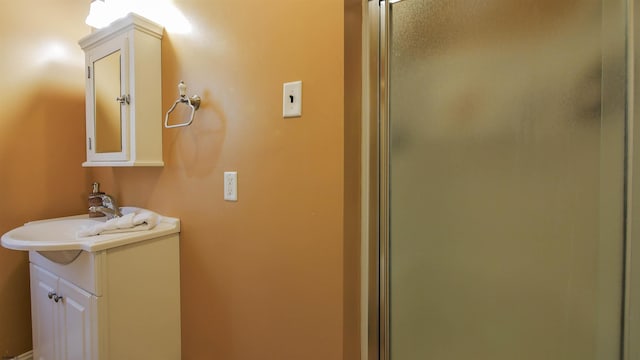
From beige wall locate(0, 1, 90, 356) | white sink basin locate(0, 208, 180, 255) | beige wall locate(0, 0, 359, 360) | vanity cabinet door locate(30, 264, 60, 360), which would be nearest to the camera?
beige wall locate(0, 0, 359, 360)

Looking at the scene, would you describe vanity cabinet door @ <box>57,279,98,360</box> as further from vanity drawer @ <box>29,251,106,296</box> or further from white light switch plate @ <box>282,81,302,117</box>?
white light switch plate @ <box>282,81,302,117</box>

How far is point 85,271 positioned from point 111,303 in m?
0.15

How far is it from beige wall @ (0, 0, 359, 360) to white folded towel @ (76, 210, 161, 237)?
11 cm

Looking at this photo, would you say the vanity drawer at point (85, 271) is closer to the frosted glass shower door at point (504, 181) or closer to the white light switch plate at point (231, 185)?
the white light switch plate at point (231, 185)

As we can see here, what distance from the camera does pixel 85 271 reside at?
100 cm

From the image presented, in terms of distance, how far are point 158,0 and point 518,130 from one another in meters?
1.57

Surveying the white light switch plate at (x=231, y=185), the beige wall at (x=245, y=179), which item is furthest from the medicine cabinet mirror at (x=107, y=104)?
the white light switch plate at (x=231, y=185)

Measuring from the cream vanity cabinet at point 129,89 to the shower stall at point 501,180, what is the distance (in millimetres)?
983

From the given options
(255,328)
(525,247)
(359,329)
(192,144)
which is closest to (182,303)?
(255,328)

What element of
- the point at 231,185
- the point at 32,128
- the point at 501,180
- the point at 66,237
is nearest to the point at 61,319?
the point at 66,237

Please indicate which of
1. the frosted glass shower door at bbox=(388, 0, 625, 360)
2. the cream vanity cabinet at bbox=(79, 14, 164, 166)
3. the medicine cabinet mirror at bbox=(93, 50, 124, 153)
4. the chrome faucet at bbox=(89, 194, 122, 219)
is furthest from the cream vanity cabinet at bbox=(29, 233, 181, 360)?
the frosted glass shower door at bbox=(388, 0, 625, 360)

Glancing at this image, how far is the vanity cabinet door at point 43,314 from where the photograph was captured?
1.18m

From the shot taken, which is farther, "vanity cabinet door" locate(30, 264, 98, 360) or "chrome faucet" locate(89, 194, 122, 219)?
"chrome faucet" locate(89, 194, 122, 219)

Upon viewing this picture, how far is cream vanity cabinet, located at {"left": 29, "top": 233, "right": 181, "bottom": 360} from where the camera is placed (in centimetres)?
98
